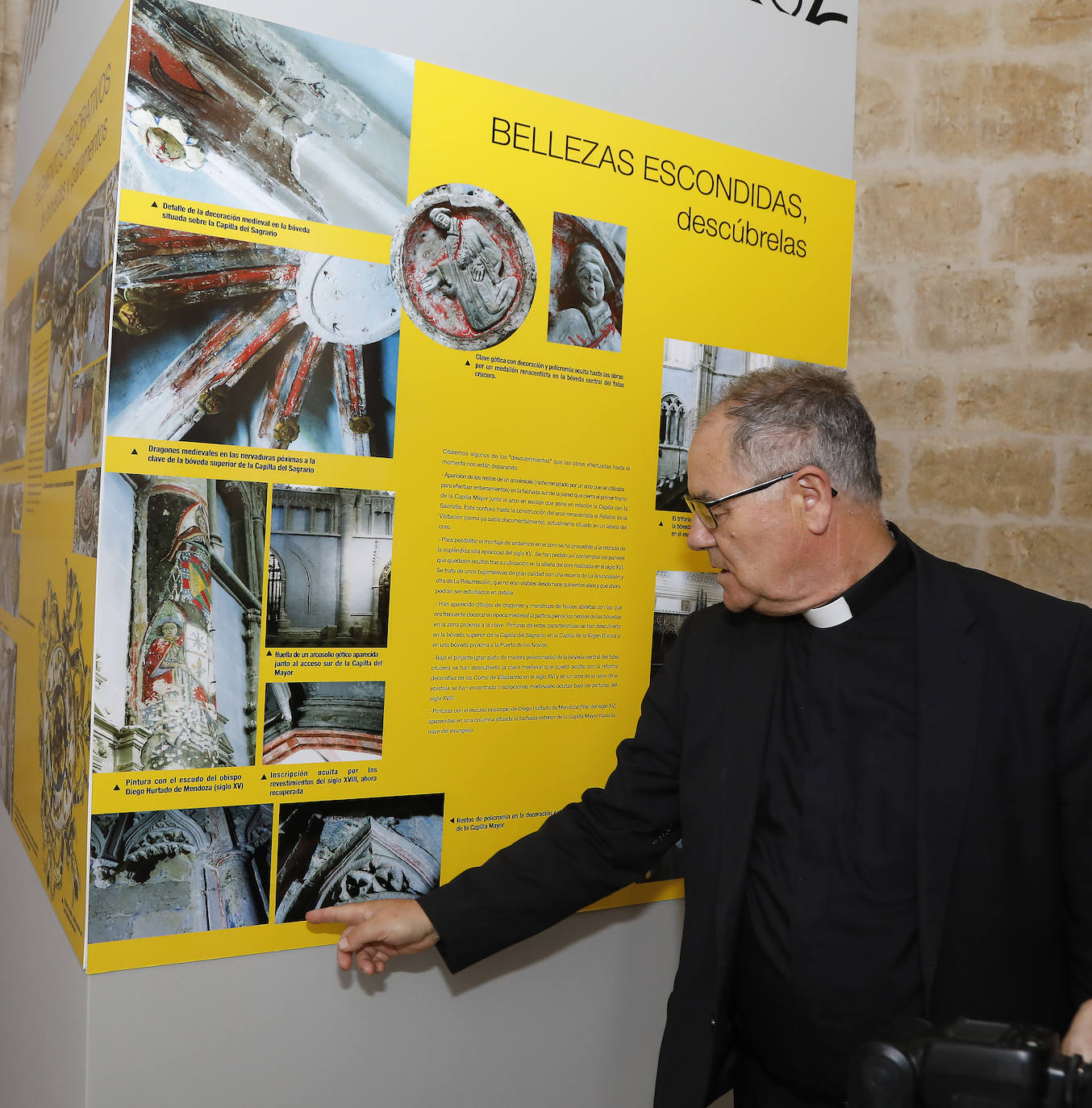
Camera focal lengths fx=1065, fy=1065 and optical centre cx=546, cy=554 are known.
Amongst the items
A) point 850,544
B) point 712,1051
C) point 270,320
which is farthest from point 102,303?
point 712,1051

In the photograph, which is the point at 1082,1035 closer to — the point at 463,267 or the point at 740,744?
the point at 740,744

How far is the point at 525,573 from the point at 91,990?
1024 mm

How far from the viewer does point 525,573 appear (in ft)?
6.82

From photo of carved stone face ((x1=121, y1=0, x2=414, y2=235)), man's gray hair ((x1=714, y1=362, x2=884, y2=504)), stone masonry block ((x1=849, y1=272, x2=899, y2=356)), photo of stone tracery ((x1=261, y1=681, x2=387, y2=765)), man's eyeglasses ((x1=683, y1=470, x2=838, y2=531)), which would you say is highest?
stone masonry block ((x1=849, y1=272, x2=899, y2=356))

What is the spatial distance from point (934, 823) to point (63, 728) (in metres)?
1.55

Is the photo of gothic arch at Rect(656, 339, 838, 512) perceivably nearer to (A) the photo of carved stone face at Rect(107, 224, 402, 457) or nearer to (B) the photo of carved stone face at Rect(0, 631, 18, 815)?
(A) the photo of carved stone face at Rect(107, 224, 402, 457)

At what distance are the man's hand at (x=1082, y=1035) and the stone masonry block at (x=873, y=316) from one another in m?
3.31

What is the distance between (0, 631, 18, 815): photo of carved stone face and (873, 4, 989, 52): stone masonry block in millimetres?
4150

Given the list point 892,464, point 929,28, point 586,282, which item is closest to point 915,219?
point 929,28

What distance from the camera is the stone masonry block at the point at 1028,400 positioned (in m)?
4.28

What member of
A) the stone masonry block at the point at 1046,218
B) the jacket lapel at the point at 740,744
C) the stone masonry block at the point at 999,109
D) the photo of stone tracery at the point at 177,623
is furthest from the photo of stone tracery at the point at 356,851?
the stone masonry block at the point at 999,109

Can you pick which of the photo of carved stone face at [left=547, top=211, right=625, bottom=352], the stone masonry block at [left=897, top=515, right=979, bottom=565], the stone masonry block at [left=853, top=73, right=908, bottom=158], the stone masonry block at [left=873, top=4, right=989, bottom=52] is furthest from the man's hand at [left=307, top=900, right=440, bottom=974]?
the stone masonry block at [left=873, top=4, right=989, bottom=52]

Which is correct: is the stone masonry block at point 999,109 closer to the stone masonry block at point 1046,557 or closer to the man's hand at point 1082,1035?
the stone masonry block at point 1046,557

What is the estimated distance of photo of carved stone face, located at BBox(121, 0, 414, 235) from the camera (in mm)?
1688
